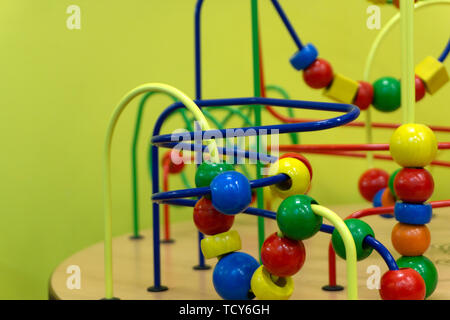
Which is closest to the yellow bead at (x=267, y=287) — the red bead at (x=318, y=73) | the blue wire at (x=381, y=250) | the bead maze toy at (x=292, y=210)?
the bead maze toy at (x=292, y=210)

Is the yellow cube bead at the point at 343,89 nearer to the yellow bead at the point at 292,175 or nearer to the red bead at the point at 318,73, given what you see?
the red bead at the point at 318,73

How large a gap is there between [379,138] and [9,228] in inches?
49.1

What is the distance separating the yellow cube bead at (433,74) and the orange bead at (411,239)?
58cm

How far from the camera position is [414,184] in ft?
2.92

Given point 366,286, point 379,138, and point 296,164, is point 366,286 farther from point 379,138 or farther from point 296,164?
point 379,138

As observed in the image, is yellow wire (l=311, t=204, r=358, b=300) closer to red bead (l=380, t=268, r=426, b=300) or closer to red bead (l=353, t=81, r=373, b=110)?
red bead (l=380, t=268, r=426, b=300)

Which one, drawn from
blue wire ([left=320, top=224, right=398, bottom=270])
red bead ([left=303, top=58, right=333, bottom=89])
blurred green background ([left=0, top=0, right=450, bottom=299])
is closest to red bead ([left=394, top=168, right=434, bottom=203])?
blue wire ([left=320, top=224, right=398, bottom=270])

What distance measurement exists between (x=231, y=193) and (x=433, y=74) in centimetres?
83

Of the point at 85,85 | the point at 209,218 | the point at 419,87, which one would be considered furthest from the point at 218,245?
the point at 85,85

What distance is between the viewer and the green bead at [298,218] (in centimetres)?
77

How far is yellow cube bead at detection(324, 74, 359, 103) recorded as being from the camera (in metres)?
1.40

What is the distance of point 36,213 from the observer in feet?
5.47

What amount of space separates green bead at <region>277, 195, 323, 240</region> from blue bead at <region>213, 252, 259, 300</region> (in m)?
0.10
